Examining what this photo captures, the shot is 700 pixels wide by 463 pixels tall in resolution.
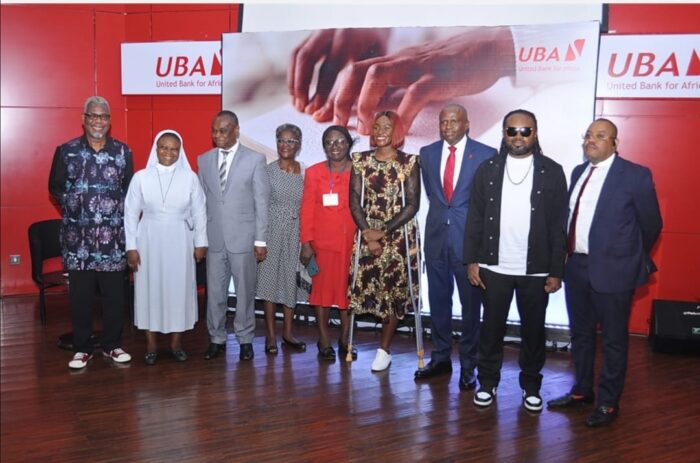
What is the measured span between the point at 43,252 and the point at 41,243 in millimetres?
117

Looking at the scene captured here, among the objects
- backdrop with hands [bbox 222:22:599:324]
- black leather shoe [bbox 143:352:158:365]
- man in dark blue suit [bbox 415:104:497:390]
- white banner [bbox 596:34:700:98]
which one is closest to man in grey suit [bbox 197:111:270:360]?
black leather shoe [bbox 143:352:158:365]

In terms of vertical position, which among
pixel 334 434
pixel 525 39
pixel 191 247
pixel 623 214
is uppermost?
pixel 525 39

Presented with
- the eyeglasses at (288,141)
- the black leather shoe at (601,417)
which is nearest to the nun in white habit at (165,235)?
the eyeglasses at (288,141)

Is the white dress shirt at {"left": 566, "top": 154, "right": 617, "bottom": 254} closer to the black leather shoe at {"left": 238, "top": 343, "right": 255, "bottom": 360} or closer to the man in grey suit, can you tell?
the man in grey suit

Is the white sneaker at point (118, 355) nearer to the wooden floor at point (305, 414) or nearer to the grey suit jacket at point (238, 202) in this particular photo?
the wooden floor at point (305, 414)

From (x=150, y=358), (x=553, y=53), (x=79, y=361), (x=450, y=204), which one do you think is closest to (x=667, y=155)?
(x=553, y=53)

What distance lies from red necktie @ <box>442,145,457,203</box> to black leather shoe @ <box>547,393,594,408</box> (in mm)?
1383

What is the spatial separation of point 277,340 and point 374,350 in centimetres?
81

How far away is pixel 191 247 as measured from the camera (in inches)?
181

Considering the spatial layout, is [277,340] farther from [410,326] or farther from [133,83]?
[133,83]

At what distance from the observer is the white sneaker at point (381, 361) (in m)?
4.58

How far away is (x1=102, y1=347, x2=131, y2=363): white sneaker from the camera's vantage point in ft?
15.2

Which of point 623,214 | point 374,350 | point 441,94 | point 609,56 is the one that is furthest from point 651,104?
point 374,350

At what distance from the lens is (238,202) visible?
15.0 ft
